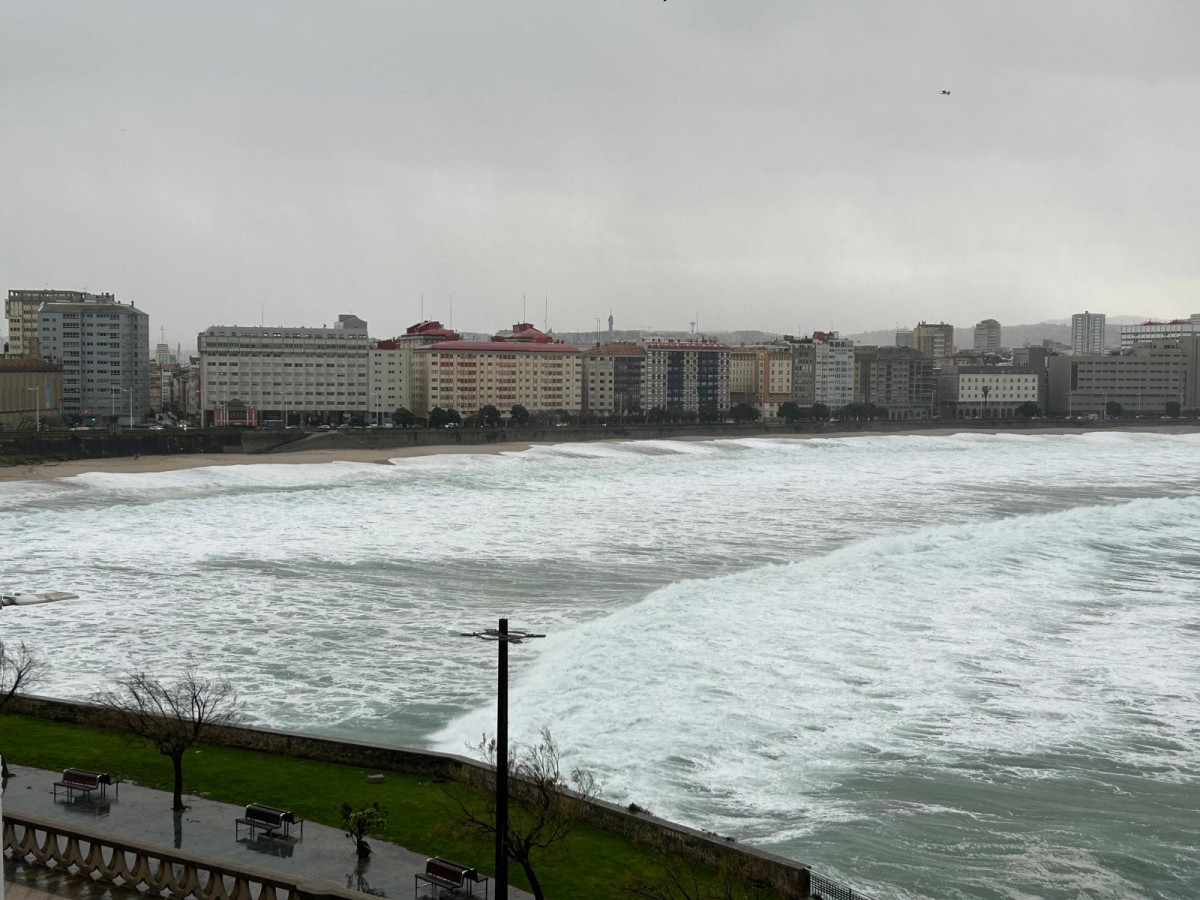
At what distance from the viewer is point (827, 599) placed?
21.4m

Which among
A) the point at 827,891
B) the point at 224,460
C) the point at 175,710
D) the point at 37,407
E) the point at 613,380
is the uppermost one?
the point at 613,380

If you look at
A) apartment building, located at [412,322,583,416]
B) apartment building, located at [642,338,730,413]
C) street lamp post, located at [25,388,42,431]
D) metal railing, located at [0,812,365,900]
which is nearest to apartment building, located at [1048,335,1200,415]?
apartment building, located at [642,338,730,413]

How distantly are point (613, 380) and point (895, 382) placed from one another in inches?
1414

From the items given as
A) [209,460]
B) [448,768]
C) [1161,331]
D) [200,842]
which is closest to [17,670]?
[200,842]

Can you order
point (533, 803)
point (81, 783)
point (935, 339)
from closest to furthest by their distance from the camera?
point (533, 803), point (81, 783), point (935, 339)

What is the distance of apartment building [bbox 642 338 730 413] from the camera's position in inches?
4363

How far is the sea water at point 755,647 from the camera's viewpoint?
11836 mm

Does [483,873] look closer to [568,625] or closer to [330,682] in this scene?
[330,682]

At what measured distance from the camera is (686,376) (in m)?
112

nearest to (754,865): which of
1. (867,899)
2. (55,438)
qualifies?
(867,899)

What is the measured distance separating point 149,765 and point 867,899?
734cm

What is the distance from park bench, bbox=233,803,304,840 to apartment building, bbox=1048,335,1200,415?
129192mm

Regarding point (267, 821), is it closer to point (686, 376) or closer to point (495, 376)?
point (495, 376)

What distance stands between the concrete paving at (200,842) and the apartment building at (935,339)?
162153mm
